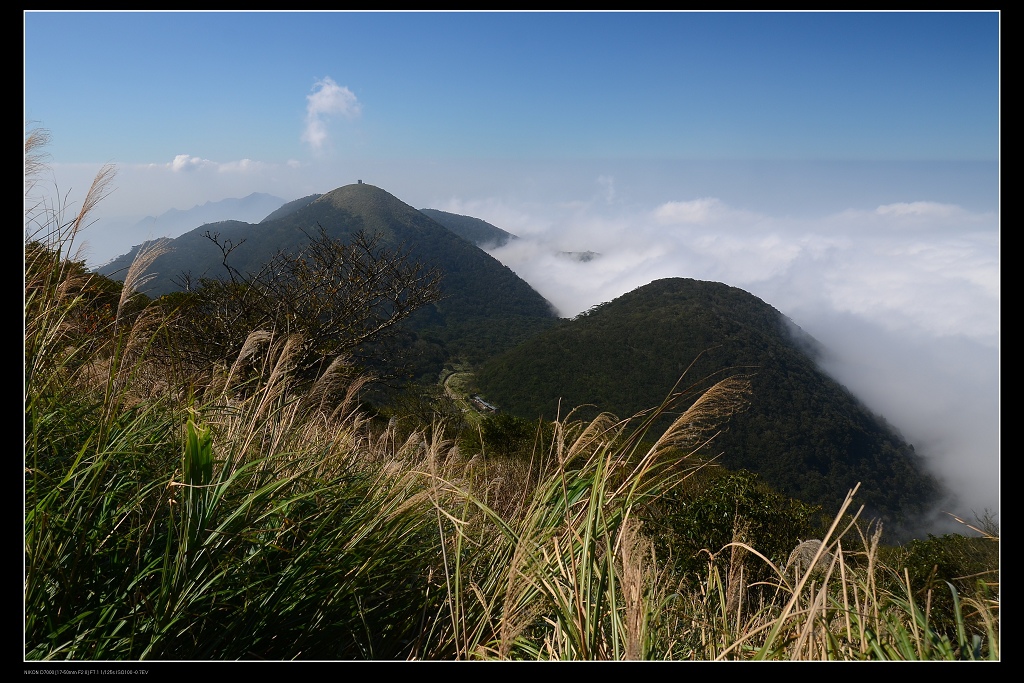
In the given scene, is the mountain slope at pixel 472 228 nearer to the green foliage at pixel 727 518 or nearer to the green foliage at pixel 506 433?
the green foliage at pixel 506 433

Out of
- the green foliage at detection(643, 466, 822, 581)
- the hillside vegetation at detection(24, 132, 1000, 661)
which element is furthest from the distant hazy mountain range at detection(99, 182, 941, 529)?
the hillside vegetation at detection(24, 132, 1000, 661)

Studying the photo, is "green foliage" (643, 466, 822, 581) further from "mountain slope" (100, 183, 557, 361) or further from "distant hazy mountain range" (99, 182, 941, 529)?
"mountain slope" (100, 183, 557, 361)

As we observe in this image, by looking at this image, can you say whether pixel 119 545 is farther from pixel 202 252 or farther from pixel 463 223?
pixel 463 223

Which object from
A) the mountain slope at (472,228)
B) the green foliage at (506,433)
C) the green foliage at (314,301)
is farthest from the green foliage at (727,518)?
the mountain slope at (472,228)

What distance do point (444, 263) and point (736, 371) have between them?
41.3 meters

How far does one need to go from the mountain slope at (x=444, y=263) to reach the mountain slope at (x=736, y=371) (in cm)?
623

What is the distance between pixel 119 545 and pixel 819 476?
3415 cm

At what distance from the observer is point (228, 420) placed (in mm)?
2105

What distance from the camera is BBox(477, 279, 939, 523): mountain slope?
2897 cm

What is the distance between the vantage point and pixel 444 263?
58.6 metres

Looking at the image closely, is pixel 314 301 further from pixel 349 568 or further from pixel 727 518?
pixel 349 568

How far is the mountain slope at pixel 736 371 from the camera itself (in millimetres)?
28969

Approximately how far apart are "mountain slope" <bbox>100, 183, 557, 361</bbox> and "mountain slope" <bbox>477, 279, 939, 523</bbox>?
6.23m
